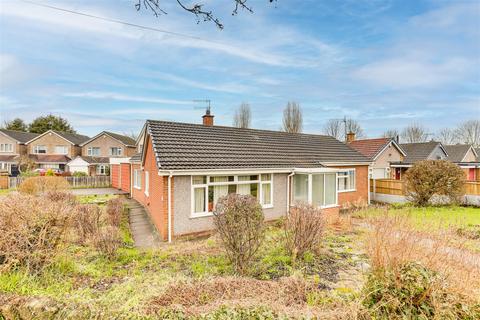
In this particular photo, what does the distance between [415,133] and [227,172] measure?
60389 mm

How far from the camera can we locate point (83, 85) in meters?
25.2

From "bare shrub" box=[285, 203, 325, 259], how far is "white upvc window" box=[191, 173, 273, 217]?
3.78 m

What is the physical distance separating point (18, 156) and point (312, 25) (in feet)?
177

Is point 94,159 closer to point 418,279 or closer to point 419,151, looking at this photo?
point 419,151

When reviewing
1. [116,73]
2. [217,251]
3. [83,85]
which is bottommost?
[217,251]

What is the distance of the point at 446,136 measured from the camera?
2397 inches

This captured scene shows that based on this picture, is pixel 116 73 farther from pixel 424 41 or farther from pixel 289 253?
pixel 424 41

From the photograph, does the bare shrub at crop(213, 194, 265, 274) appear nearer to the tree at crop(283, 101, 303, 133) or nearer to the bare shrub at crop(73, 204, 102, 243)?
the bare shrub at crop(73, 204, 102, 243)

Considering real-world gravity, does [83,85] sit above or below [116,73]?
above

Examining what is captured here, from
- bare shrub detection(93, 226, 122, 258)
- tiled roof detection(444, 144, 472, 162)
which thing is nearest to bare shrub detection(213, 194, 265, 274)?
bare shrub detection(93, 226, 122, 258)

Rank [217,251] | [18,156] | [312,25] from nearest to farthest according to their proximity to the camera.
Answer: [217,251]
[312,25]
[18,156]

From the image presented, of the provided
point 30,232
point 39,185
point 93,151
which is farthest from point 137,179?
point 93,151

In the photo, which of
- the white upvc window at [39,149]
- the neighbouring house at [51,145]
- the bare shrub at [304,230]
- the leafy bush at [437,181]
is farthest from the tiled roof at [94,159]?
the leafy bush at [437,181]

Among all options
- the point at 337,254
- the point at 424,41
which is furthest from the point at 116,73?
the point at 424,41
